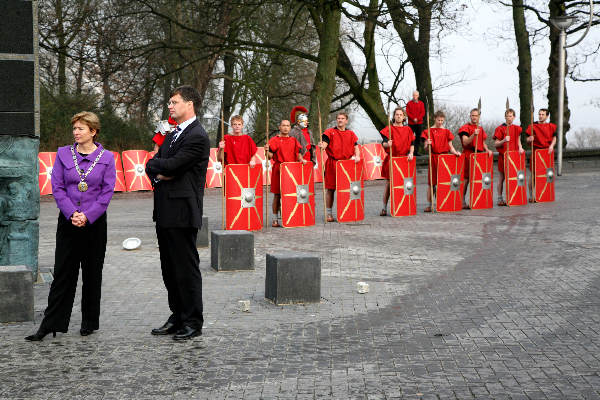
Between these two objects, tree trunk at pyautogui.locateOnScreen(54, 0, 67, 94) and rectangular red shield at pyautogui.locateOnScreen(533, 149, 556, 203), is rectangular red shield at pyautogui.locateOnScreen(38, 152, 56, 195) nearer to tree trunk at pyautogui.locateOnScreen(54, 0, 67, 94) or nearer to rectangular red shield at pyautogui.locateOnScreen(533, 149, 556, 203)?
tree trunk at pyautogui.locateOnScreen(54, 0, 67, 94)

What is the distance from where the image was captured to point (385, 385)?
5.61m

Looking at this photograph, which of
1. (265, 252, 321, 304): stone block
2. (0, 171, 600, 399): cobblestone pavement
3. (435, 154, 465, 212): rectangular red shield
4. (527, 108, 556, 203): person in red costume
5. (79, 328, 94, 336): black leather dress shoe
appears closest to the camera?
(0, 171, 600, 399): cobblestone pavement

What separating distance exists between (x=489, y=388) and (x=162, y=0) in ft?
77.6

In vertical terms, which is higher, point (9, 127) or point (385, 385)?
point (9, 127)

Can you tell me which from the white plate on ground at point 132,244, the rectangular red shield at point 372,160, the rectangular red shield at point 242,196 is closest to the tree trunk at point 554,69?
the rectangular red shield at point 372,160

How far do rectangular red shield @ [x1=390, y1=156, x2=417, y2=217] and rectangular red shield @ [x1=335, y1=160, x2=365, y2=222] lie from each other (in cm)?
82

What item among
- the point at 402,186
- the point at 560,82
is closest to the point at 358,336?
the point at 402,186

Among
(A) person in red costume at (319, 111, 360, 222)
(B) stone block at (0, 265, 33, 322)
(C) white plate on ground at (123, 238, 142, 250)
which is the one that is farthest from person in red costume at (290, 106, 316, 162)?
(B) stone block at (0, 265, 33, 322)

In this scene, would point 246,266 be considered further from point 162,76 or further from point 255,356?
point 162,76

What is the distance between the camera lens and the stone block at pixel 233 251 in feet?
33.8

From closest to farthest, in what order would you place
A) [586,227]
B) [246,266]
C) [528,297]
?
1. [528,297]
2. [246,266]
3. [586,227]

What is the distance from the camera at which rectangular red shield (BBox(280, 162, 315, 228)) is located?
49.5 ft

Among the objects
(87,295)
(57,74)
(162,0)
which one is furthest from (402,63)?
(87,295)

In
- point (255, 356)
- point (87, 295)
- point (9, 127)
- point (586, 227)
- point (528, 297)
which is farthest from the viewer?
point (586, 227)
